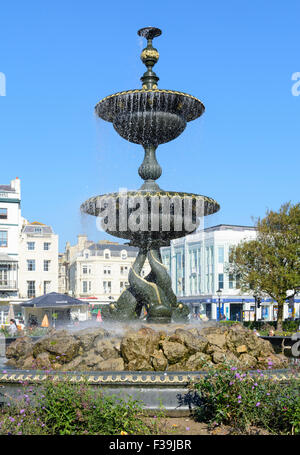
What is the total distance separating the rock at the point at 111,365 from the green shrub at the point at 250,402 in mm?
1609

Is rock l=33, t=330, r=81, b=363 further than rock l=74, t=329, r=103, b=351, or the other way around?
rock l=74, t=329, r=103, b=351

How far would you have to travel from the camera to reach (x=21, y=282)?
209 ft

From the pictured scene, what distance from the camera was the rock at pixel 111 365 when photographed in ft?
24.6

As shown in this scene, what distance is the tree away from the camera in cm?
3628

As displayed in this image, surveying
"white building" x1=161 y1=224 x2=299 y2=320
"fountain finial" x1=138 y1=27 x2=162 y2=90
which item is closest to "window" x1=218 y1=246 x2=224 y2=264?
"white building" x1=161 y1=224 x2=299 y2=320

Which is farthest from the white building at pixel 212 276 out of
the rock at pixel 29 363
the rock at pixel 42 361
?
the rock at pixel 42 361

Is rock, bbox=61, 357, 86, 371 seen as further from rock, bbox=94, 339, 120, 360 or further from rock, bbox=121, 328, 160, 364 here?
rock, bbox=121, 328, 160, 364

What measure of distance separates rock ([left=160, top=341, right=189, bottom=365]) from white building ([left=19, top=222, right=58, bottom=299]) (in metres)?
57.7

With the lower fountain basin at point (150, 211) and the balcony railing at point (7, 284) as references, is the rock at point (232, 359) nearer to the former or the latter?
the lower fountain basin at point (150, 211)

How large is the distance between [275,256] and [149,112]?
2700cm

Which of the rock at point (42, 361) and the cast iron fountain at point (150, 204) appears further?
the cast iron fountain at point (150, 204)

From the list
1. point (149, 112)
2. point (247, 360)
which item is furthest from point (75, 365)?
point (149, 112)
